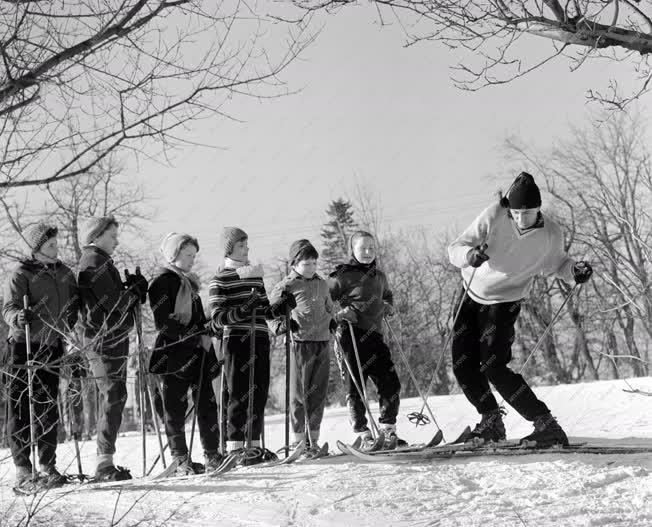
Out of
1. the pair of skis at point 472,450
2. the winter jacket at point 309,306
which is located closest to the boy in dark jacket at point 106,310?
the winter jacket at point 309,306

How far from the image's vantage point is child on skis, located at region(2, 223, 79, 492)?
557 cm

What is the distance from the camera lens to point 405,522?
12.7ft

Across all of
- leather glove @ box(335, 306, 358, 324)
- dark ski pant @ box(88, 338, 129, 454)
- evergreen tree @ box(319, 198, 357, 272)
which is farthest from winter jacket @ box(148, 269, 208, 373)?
evergreen tree @ box(319, 198, 357, 272)

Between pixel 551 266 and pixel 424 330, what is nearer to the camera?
pixel 551 266

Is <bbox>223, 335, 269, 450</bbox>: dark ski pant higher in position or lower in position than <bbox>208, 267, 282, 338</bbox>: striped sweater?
lower

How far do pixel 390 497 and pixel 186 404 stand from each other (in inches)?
87.5

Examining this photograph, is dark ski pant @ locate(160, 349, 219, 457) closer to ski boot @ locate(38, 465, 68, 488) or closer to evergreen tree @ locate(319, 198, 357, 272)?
ski boot @ locate(38, 465, 68, 488)

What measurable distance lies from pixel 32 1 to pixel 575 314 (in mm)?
25233

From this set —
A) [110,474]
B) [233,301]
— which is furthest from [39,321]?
[233,301]

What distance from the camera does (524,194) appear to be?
5.10 m

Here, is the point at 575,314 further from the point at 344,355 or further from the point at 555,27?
the point at 555,27

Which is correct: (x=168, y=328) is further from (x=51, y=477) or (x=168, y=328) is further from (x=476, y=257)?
(x=476, y=257)

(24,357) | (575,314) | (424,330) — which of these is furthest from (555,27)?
(424,330)

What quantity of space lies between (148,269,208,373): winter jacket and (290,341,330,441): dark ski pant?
0.94 meters
